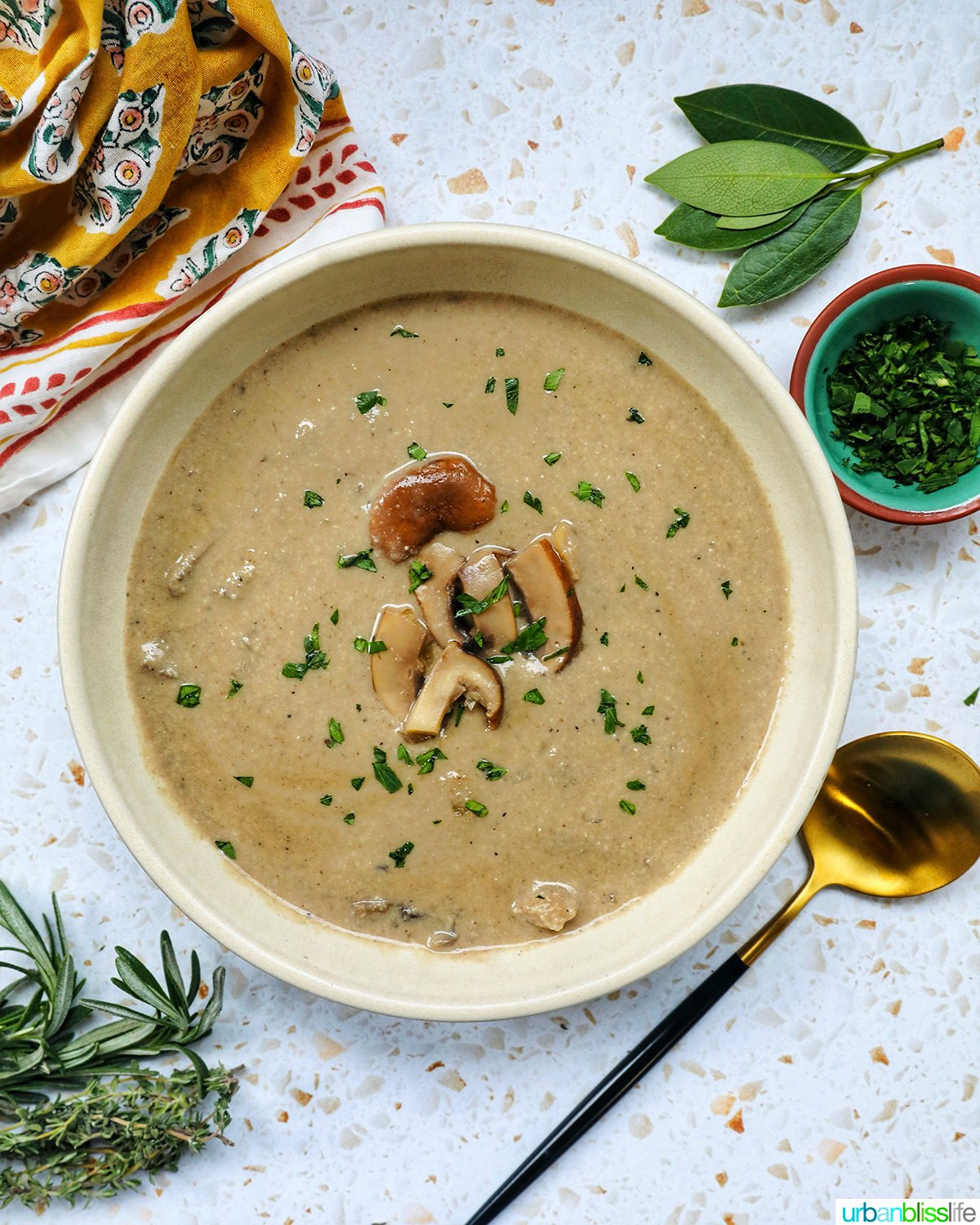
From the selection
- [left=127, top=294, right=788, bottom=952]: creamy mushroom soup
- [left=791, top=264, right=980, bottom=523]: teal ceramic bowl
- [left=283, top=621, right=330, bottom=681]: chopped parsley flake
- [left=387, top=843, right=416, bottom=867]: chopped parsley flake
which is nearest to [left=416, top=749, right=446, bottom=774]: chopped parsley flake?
[left=127, top=294, right=788, bottom=952]: creamy mushroom soup

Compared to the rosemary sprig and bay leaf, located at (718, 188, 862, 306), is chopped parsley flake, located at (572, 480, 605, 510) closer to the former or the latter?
bay leaf, located at (718, 188, 862, 306)

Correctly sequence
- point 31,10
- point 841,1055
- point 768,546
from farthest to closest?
1. point 841,1055
2. point 768,546
3. point 31,10


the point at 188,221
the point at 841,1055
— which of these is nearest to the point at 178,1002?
the point at 841,1055

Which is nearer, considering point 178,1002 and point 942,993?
point 178,1002

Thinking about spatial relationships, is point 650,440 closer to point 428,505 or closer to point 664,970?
point 428,505

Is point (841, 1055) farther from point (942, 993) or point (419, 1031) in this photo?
point (419, 1031)

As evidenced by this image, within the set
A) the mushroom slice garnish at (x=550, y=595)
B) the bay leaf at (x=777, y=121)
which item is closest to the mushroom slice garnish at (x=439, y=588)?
the mushroom slice garnish at (x=550, y=595)
